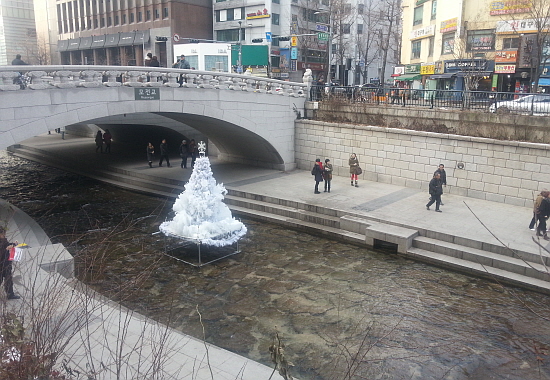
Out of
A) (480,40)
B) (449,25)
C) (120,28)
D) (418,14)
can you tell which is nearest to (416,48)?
(418,14)

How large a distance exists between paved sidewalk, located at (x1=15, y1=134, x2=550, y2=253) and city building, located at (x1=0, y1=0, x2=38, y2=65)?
6155 cm

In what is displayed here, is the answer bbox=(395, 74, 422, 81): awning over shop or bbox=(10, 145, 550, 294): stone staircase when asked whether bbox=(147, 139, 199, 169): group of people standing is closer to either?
bbox=(10, 145, 550, 294): stone staircase

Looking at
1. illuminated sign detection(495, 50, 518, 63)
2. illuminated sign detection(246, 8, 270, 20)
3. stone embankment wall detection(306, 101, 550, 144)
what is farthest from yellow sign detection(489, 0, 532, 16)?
illuminated sign detection(246, 8, 270, 20)

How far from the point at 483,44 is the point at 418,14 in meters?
8.87

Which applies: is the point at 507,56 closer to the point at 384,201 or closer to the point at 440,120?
the point at 440,120

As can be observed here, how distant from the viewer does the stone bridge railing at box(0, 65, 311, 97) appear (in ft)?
44.2

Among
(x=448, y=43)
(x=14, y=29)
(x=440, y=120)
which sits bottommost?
(x=440, y=120)

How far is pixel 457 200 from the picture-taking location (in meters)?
17.0

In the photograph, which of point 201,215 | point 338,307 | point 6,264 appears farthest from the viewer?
point 201,215

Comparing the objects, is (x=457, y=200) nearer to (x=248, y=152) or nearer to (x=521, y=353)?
(x=521, y=353)

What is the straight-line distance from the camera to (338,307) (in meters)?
9.75

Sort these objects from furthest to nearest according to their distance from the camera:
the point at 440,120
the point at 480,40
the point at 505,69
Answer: the point at 480,40, the point at 505,69, the point at 440,120

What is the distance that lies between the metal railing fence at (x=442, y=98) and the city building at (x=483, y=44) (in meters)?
6.74

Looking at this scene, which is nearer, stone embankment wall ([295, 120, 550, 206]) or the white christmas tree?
the white christmas tree
